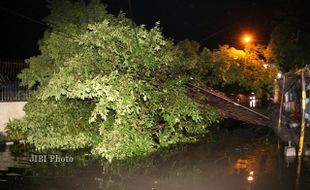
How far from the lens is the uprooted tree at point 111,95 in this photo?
374 inches

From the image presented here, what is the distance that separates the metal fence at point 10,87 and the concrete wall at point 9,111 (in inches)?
8.6

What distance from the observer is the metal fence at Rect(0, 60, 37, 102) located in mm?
13812

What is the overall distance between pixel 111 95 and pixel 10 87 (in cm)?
701

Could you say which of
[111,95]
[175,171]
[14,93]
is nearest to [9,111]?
[14,93]

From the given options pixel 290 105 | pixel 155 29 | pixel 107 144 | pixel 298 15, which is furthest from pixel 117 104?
pixel 298 15

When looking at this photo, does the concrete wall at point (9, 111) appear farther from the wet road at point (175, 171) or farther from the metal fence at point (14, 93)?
the wet road at point (175, 171)

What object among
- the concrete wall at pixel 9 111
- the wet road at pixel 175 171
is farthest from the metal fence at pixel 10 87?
the wet road at pixel 175 171

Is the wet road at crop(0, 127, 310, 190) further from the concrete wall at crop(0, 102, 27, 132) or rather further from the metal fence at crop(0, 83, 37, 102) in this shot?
the metal fence at crop(0, 83, 37, 102)

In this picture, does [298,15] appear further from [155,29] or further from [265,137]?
[155,29]

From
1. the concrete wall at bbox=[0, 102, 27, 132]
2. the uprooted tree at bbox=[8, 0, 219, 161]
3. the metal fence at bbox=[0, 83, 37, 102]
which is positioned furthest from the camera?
the metal fence at bbox=[0, 83, 37, 102]

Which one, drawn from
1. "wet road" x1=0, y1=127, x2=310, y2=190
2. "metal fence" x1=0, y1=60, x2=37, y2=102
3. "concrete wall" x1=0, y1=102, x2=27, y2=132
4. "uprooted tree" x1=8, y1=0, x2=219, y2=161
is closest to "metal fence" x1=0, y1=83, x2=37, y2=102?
"metal fence" x1=0, y1=60, x2=37, y2=102

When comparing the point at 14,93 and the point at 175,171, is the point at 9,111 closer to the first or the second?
the point at 14,93

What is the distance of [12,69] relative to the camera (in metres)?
16.0

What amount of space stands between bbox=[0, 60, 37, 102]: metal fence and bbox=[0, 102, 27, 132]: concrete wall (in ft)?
0.72
